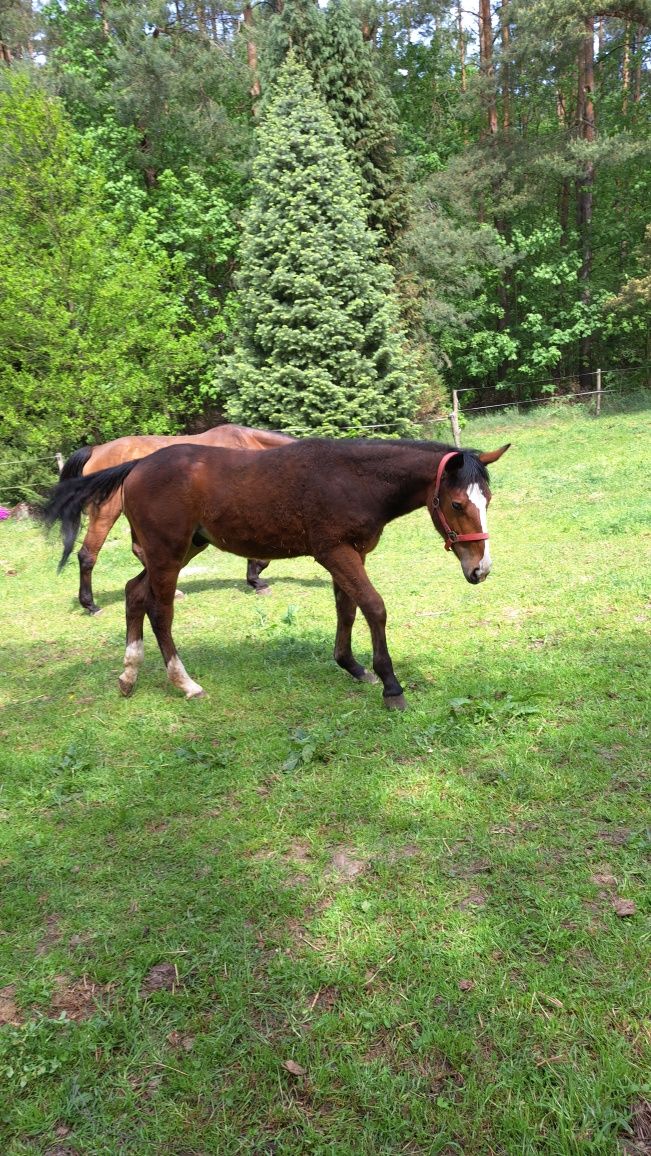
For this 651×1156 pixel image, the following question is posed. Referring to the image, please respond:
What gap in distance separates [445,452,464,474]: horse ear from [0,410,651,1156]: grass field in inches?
58.6

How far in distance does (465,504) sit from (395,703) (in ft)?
4.53

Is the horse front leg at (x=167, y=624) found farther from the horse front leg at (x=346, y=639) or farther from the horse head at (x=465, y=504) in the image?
the horse head at (x=465, y=504)

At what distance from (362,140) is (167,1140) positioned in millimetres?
21274

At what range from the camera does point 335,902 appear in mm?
2791

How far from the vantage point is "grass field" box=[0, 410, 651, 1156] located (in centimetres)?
200

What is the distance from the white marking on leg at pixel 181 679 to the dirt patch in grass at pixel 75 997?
2536mm

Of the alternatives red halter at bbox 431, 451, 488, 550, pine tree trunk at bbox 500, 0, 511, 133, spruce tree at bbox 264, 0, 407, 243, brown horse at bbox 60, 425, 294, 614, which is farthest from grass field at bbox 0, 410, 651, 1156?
pine tree trunk at bbox 500, 0, 511, 133

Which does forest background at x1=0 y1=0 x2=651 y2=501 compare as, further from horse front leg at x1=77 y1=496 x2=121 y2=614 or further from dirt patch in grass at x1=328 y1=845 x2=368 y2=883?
dirt patch in grass at x1=328 y1=845 x2=368 y2=883

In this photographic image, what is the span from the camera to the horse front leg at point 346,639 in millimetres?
4926

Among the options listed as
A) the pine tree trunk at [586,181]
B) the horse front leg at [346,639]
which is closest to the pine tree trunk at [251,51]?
the pine tree trunk at [586,181]

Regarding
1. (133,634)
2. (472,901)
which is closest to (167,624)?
(133,634)

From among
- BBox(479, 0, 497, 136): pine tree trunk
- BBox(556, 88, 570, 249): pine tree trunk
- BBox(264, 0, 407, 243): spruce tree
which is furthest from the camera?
BBox(556, 88, 570, 249): pine tree trunk

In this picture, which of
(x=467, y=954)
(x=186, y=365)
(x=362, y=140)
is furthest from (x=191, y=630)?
(x=362, y=140)

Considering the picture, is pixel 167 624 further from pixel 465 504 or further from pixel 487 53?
pixel 487 53
